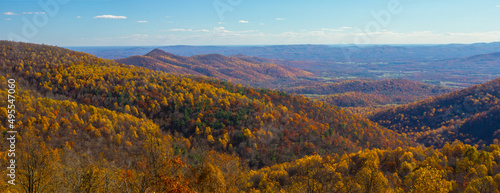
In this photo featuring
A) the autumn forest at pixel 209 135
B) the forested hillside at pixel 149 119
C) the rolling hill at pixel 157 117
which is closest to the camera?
the autumn forest at pixel 209 135

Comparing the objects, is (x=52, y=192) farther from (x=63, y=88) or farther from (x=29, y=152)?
(x=63, y=88)

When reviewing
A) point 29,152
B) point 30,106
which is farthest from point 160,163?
point 30,106

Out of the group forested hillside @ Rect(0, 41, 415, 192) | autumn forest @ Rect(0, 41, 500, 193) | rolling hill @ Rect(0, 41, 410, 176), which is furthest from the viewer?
rolling hill @ Rect(0, 41, 410, 176)

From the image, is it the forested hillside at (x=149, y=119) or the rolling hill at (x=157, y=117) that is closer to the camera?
the forested hillside at (x=149, y=119)


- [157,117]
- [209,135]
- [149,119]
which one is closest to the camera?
[209,135]

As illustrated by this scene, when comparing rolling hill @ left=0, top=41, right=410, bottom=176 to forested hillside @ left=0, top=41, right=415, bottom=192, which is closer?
forested hillside @ left=0, top=41, right=415, bottom=192

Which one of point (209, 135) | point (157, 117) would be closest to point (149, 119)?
point (157, 117)

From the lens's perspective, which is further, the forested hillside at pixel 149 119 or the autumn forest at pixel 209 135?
the forested hillside at pixel 149 119

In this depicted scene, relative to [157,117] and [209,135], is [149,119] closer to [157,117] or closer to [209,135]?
[157,117]

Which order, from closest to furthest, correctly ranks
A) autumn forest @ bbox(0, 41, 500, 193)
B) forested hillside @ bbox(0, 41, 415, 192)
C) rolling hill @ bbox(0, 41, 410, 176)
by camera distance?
autumn forest @ bbox(0, 41, 500, 193) < forested hillside @ bbox(0, 41, 415, 192) < rolling hill @ bbox(0, 41, 410, 176)

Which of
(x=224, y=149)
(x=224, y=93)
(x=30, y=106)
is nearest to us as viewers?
(x=30, y=106)

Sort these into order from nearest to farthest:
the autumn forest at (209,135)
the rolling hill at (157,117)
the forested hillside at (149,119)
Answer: the autumn forest at (209,135), the forested hillside at (149,119), the rolling hill at (157,117)
